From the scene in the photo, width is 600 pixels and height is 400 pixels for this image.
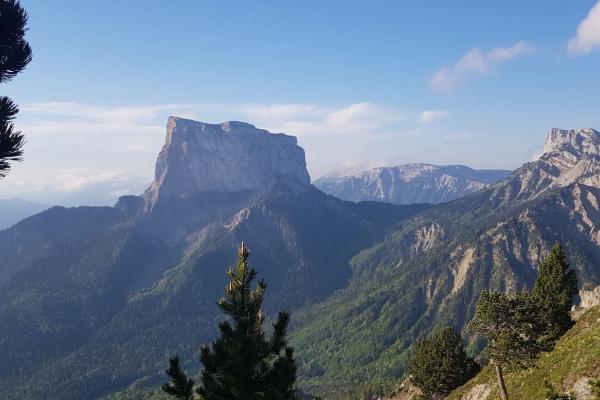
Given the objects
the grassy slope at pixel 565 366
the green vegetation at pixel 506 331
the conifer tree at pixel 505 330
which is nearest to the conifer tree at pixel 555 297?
the grassy slope at pixel 565 366

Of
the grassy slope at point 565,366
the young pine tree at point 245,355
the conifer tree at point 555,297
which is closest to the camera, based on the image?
the young pine tree at point 245,355

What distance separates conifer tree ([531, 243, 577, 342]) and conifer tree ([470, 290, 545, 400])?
14525mm

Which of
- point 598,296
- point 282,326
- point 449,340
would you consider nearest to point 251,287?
point 282,326

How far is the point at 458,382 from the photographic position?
88.5m

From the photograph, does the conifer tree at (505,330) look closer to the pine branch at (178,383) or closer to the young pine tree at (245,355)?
the young pine tree at (245,355)

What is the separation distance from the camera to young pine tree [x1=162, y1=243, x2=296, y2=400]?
25000mm

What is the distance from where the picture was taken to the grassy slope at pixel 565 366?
47.3 m

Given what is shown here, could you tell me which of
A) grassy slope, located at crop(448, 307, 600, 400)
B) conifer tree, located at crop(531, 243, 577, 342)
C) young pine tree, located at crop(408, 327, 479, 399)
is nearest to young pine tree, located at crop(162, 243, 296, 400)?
grassy slope, located at crop(448, 307, 600, 400)

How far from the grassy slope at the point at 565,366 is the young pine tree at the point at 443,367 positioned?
21.6 metres

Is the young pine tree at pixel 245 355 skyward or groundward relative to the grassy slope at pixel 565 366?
skyward

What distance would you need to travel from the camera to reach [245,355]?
82.0ft

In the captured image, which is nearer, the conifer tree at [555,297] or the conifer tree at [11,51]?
the conifer tree at [11,51]

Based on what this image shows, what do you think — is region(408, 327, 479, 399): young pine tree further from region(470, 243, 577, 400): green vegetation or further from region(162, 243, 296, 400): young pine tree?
region(162, 243, 296, 400): young pine tree

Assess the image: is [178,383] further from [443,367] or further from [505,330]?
[443,367]
